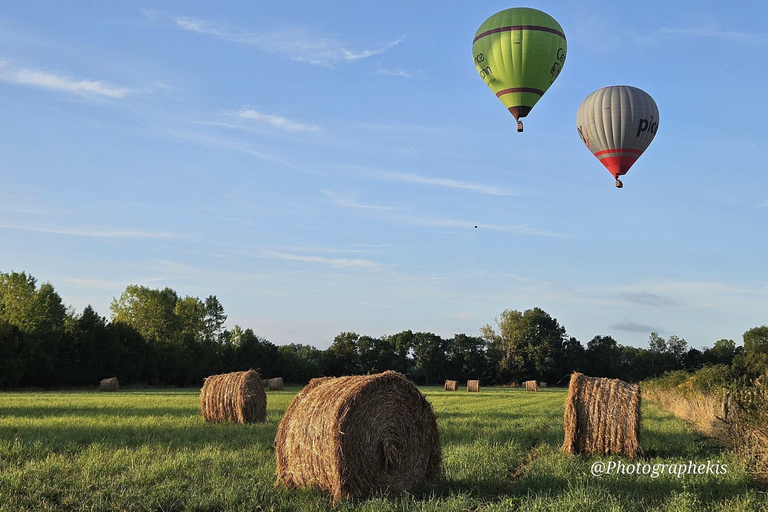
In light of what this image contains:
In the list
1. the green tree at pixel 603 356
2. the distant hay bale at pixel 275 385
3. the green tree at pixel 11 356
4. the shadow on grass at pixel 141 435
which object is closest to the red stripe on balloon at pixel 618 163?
the shadow on grass at pixel 141 435

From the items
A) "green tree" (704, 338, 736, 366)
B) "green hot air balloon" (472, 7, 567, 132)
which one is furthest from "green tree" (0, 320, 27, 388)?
"green tree" (704, 338, 736, 366)

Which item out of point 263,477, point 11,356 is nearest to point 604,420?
point 263,477

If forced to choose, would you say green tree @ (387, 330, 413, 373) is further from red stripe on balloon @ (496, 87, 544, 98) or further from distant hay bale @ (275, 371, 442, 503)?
distant hay bale @ (275, 371, 442, 503)

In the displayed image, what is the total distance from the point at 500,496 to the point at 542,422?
10152 millimetres

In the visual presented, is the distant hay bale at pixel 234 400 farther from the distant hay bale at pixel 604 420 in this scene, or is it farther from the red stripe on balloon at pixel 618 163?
the red stripe on balloon at pixel 618 163

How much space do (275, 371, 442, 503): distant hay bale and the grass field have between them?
1.01 ft

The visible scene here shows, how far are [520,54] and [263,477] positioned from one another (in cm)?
2092

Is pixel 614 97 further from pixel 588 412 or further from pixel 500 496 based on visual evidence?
pixel 500 496

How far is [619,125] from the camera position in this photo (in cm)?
2747

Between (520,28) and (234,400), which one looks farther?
(520,28)

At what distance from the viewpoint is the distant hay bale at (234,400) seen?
17.2 meters

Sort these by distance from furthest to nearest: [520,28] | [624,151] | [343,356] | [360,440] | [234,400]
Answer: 1. [343,356]
2. [624,151]
3. [520,28]
4. [234,400]
5. [360,440]

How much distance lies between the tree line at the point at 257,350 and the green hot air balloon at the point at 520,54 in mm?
35929

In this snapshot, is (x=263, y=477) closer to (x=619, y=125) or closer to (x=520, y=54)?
(x=520, y=54)
